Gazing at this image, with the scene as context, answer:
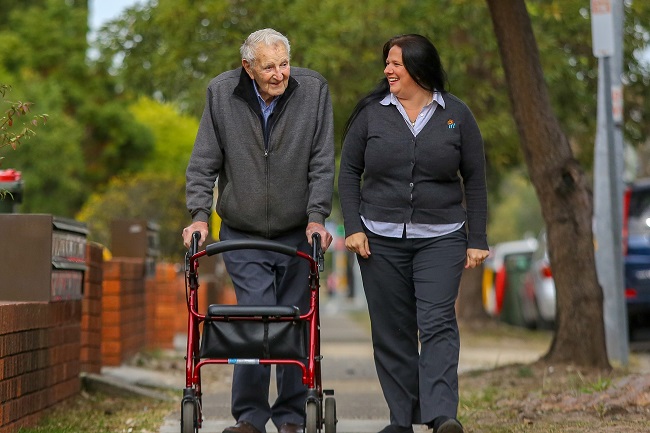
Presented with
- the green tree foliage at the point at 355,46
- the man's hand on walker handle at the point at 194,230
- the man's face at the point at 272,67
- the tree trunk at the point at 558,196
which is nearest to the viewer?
the man's hand on walker handle at the point at 194,230

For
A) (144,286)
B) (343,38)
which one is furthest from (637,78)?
(144,286)

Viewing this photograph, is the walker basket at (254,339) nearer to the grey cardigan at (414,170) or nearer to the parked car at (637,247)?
the grey cardigan at (414,170)

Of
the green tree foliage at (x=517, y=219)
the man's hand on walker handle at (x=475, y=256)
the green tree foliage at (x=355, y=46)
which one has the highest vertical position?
the green tree foliage at (x=517, y=219)

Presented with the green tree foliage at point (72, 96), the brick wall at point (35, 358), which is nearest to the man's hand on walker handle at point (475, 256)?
the brick wall at point (35, 358)

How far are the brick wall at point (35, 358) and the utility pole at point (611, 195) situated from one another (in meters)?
5.40

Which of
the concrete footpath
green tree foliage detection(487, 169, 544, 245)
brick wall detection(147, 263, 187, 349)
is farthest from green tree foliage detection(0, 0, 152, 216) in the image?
the concrete footpath

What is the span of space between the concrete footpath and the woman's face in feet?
6.80

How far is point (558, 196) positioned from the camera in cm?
1145

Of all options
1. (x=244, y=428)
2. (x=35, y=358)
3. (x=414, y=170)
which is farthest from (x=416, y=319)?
(x=35, y=358)

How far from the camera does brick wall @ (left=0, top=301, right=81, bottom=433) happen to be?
7180 millimetres

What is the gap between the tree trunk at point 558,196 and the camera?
11.0 m

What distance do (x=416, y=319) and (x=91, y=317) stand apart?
4016 mm

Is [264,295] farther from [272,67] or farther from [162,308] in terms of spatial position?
[162,308]

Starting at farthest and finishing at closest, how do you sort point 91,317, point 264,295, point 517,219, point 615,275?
point 517,219
point 615,275
point 91,317
point 264,295
